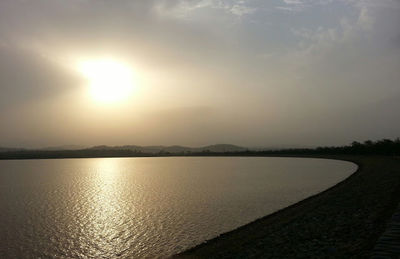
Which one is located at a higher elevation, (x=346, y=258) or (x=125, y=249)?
(x=346, y=258)

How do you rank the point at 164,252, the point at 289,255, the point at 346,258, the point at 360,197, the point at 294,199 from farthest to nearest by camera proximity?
1. the point at 294,199
2. the point at 360,197
3. the point at 164,252
4. the point at 289,255
5. the point at 346,258

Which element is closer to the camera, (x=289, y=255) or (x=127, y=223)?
(x=289, y=255)

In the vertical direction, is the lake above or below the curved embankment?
below

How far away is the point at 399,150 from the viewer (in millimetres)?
105188

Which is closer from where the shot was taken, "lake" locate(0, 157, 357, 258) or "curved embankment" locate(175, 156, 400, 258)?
"curved embankment" locate(175, 156, 400, 258)

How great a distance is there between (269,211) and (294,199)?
26.3ft

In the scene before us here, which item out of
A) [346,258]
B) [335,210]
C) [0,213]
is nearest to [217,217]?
[335,210]

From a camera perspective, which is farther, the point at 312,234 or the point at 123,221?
the point at 123,221

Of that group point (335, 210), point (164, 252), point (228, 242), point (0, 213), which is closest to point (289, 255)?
point (228, 242)

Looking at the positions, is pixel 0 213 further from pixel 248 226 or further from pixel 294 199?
pixel 294 199

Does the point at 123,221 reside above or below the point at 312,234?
below

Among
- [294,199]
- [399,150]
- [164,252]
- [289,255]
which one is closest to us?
[289,255]

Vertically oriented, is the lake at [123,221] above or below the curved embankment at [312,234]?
below

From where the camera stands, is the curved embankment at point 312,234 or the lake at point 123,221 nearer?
the curved embankment at point 312,234
